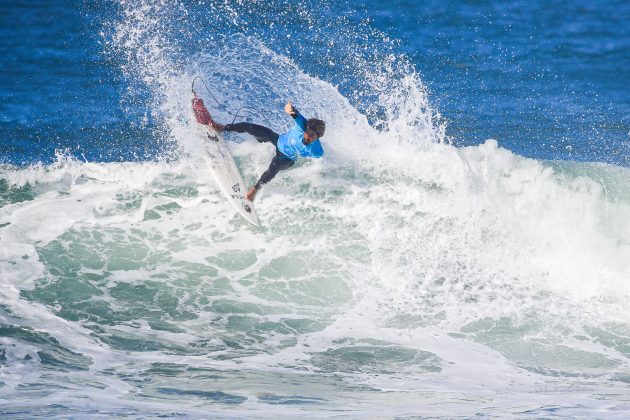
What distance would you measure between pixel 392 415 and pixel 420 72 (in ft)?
29.6

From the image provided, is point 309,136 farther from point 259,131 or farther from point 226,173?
point 226,173

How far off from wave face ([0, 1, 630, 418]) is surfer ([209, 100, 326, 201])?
31.0 inches

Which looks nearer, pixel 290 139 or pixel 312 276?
pixel 290 139

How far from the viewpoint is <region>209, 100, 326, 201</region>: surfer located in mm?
9359

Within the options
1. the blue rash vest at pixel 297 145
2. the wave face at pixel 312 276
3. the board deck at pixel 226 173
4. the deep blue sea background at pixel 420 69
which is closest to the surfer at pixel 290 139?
the blue rash vest at pixel 297 145

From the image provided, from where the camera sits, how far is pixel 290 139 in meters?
9.85

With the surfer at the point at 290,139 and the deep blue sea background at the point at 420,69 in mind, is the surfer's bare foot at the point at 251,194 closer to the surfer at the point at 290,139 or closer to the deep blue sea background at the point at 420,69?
the surfer at the point at 290,139

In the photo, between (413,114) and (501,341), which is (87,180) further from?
(501,341)

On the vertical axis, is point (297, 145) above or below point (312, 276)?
above

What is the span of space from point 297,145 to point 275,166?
0.68 metres

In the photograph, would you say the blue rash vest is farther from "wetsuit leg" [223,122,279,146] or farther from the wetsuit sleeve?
"wetsuit leg" [223,122,279,146]

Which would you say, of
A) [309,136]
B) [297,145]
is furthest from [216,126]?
[309,136]

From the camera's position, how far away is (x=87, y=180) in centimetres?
1151

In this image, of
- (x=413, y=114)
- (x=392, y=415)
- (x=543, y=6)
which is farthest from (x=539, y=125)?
(x=392, y=415)
